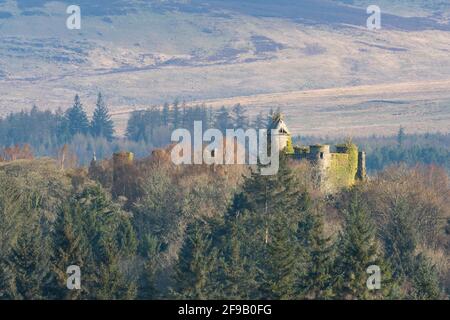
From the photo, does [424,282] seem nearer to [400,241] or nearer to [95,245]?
[400,241]

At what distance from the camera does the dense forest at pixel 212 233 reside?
59562 millimetres

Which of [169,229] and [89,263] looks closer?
[89,263]

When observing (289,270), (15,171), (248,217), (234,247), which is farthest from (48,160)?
(289,270)

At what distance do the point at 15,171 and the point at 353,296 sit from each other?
140 ft

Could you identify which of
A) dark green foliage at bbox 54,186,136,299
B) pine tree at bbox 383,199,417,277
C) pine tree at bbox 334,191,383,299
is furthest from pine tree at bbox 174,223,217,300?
pine tree at bbox 383,199,417,277

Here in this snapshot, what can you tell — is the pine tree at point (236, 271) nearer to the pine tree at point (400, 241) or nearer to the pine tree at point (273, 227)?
the pine tree at point (273, 227)

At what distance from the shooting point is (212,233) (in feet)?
234

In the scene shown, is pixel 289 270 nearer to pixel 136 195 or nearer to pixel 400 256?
pixel 400 256

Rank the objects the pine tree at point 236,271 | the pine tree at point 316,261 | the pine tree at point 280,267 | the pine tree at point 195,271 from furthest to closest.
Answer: the pine tree at point 236,271, the pine tree at point 195,271, the pine tree at point 316,261, the pine tree at point 280,267

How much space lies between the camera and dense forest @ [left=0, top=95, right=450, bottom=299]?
5956cm

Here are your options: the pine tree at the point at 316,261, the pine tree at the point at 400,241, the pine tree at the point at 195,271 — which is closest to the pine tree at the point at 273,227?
the pine tree at the point at 316,261

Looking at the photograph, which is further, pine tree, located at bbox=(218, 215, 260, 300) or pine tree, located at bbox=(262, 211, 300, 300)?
pine tree, located at bbox=(218, 215, 260, 300)

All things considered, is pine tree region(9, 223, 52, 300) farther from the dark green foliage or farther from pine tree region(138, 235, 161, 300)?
pine tree region(138, 235, 161, 300)

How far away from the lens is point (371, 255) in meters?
60.1
